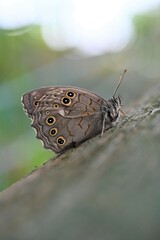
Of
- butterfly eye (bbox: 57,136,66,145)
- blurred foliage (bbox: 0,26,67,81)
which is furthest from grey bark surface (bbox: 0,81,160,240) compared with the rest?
blurred foliage (bbox: 0,26,67,81)

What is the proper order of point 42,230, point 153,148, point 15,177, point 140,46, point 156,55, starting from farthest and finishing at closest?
point 140,46 → point 156,55 → point 15,177 → point 153,148 → point 42,230

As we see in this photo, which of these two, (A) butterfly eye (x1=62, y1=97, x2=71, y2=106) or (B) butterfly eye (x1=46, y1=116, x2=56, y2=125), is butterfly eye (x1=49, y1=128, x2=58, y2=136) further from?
(A) butterfly eye (x1=62, y1=97, x2=71, y2=106)

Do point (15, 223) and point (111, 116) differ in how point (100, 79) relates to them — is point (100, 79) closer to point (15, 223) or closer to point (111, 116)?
point (111, 116)

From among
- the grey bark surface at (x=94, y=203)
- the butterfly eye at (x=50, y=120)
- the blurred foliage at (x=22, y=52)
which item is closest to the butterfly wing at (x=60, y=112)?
the butterfly eye at (x=50, y=120)

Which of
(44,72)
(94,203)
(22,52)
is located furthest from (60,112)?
(22,52)

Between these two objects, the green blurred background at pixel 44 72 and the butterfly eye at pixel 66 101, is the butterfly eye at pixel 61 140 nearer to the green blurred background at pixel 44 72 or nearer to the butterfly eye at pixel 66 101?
the butterfly eye at pixel 66 101

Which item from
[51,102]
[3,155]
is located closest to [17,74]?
[3,155]
